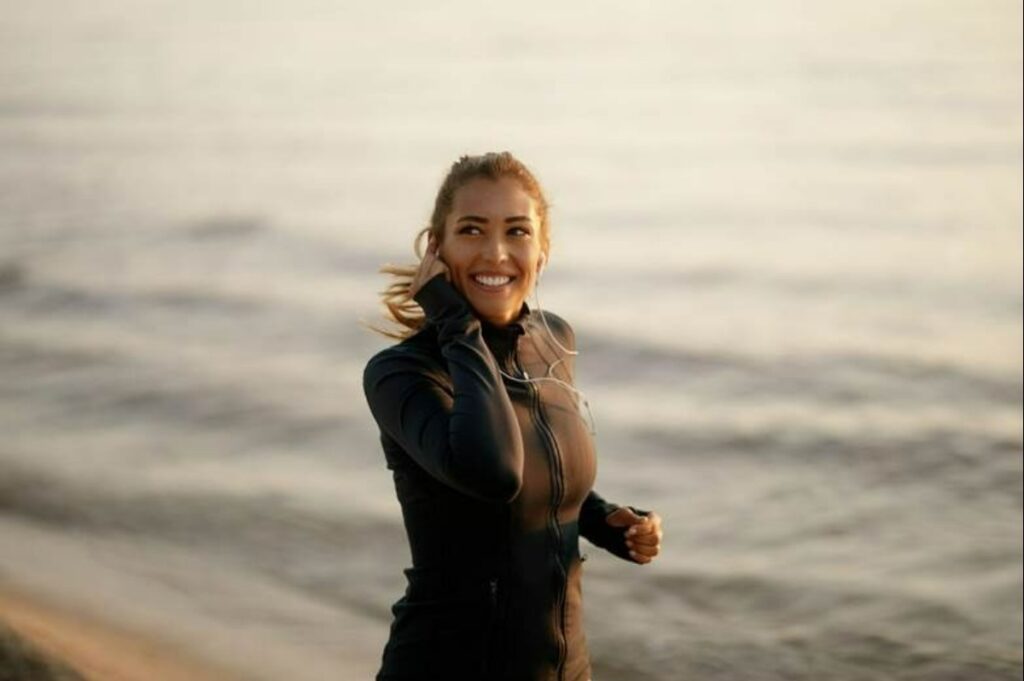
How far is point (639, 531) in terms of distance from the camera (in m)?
3.46

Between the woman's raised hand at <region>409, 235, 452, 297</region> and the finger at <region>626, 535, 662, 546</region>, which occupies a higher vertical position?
the woman's raised hand at <region>409, 235, 452, 297</region>

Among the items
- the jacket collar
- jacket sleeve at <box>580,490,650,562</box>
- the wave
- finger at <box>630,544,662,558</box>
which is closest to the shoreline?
jacket sleeve at <box>580,490,650,562</box>

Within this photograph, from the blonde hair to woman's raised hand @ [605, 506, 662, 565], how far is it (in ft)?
1.78

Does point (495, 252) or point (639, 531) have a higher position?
point (495, 252)

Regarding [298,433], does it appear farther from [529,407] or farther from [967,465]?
[529,407]

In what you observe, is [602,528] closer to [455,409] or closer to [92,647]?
[455,409]

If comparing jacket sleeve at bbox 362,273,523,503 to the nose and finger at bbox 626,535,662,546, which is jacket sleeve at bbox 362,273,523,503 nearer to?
the nose

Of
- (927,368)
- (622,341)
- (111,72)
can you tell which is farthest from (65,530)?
(111,72)

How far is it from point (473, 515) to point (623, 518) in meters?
0.46

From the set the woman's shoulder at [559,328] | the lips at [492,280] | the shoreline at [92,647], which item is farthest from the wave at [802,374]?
the lips at [492,280]

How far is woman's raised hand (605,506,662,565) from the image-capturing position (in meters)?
3.46

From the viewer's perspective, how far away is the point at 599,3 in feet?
101

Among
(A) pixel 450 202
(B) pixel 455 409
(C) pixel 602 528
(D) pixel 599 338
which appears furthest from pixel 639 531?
(D) pixel 599 338

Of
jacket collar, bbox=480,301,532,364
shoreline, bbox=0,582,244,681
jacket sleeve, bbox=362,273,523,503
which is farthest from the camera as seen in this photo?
shoreline, bbox=0,582,244,681
